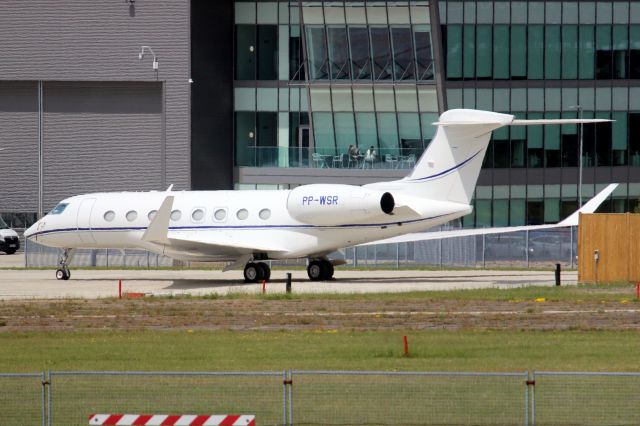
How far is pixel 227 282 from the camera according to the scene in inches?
1735

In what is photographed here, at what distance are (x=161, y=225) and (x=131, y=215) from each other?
187 inches

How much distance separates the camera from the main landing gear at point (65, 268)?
46.4m

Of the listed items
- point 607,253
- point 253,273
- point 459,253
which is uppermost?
point 607,253

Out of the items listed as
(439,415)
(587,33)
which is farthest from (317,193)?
(587,33)

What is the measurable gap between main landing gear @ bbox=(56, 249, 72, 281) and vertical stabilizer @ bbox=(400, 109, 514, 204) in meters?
13.8

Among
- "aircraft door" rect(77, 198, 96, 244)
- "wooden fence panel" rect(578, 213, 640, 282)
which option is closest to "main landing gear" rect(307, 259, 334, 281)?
"aircraft door" rect(77, 198, 96, 244)

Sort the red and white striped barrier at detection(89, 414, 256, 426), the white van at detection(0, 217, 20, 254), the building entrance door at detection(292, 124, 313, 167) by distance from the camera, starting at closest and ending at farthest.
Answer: the red and white striped barrier at detection(89, 414, 256, 426) → the white van at detection(0, 217, 20, 254) → the building entrance door at detection(292, 124, 313, 167)

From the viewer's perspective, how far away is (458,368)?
20250mm

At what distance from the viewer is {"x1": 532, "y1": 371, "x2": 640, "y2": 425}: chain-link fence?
14.8 metres

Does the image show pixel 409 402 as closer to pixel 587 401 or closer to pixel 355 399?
pixel 355 399

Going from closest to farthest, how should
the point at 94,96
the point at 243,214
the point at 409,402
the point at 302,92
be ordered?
the point at 409,402 < the point at 243,214 < the point at 94,96 < the point at 302,92

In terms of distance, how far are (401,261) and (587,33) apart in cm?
2571

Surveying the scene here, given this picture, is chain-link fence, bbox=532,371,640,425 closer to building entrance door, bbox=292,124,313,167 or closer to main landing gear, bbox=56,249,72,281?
main landing gear, bbox=56,249,72,281

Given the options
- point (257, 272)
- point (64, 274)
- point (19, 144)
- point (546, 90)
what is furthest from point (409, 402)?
point (546, 90)
